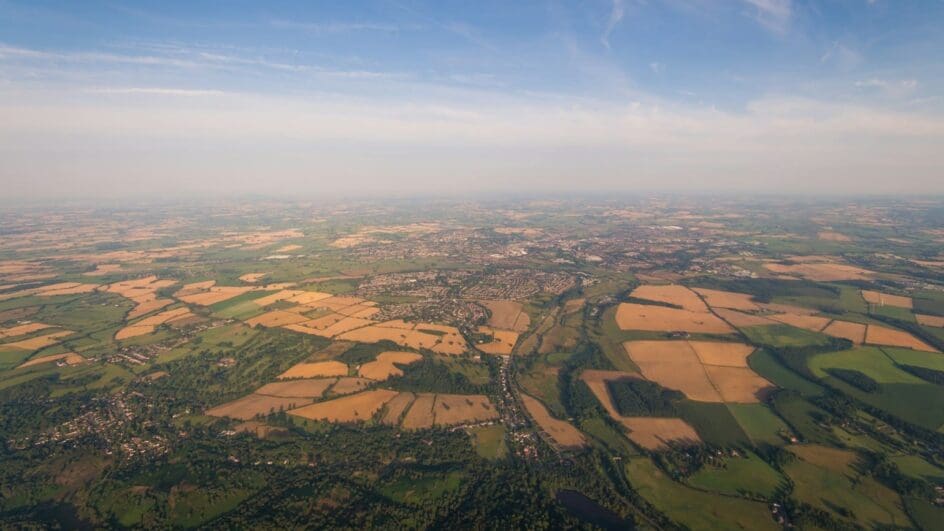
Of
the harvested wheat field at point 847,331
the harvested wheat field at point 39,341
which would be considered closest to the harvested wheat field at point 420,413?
the harvested wheat field at point 39,341

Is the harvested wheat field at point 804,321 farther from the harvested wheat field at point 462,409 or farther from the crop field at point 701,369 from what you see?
the harvested wheat field at point 462,409

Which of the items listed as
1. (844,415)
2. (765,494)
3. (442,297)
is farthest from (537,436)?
(442,297)

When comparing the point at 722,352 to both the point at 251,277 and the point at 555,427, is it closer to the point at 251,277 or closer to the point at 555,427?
the point at 555,427

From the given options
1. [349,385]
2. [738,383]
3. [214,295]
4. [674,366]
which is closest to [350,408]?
[349,385]

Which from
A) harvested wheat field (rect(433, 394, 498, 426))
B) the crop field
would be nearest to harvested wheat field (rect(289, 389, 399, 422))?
harvested wheat field (rect(433, 394, 498, 426))

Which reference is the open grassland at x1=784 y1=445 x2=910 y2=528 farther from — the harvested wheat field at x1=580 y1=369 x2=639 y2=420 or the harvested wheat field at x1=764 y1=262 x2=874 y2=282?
the harvested wheat field at x1=764 y1=262 x2=874 y2=282
